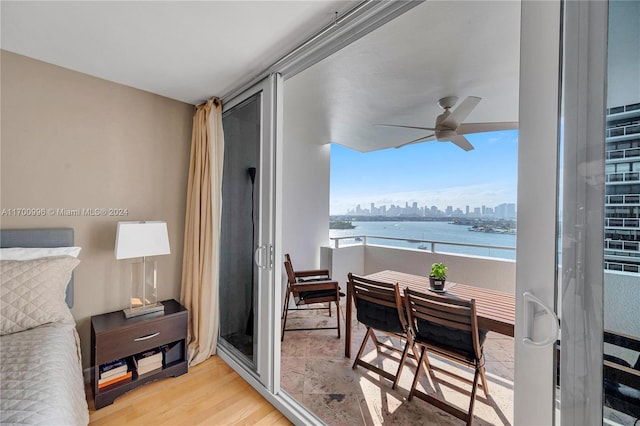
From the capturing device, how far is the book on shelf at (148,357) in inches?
82.5

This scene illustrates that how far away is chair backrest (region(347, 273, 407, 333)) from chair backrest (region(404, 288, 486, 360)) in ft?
0.46

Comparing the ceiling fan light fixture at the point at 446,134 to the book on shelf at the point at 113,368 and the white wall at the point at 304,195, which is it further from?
the book on shelf at the point at 113,368

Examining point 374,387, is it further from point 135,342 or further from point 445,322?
point 135,342

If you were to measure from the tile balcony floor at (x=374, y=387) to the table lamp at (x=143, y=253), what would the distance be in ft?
4.25

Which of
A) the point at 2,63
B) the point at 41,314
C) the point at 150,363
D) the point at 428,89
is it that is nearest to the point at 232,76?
the point at 2,63

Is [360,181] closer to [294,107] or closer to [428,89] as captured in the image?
[294,107]

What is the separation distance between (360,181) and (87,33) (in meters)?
4.34

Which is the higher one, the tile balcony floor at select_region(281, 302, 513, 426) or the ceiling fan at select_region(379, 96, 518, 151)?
the ceiling fan at select_region(379, 96, 518, 151)

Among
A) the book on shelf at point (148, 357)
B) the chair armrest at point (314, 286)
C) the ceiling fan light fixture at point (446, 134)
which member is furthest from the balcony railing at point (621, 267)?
the book on shelf at point (148, 357)

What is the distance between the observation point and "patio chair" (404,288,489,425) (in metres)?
1.75

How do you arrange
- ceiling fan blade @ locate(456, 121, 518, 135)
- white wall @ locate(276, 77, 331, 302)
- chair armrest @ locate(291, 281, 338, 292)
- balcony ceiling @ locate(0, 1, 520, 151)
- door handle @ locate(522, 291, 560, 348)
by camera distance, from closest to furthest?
1. door handle @ locate(522, 291, 560, 348)
2. balcony ceiling @ locate(0, 1, 520, 151)
3. ceiling fan blade @ locate(456, 121, 518, 135)
4. chair armrest @ locate(291, 281, 338, 292)
5. white wall @ locate(276, 77, 331, 302)

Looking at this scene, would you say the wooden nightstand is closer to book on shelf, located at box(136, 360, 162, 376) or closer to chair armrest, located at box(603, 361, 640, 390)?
book on shelf, located at box(136, 360, 162, 376)

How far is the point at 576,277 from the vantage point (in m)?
0.83

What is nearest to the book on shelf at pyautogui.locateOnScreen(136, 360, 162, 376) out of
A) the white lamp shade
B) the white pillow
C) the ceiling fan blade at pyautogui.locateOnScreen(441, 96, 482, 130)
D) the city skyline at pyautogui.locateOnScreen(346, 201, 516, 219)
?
the white lamp shade
